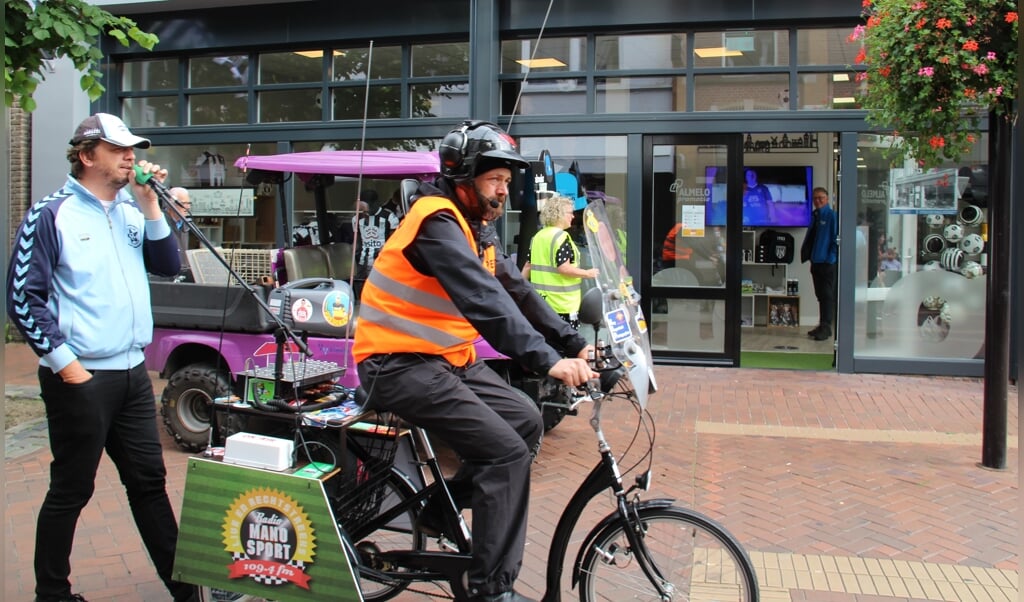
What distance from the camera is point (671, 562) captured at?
10.8 feet

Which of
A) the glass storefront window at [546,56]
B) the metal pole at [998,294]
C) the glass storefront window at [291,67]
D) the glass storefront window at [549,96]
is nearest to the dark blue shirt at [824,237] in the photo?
the glass storefront window at [549,96]

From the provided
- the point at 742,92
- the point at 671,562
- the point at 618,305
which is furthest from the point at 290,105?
the point at 671,562

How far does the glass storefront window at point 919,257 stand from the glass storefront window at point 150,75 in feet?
28.9

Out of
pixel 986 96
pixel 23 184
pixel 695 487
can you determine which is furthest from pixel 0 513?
pixel 23 184

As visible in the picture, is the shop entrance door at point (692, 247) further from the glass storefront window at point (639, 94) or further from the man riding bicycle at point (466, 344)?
the man riding bicycle at point (466, 344)

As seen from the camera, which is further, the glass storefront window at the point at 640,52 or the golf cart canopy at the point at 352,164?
the glass storefront window at the point at 640,52

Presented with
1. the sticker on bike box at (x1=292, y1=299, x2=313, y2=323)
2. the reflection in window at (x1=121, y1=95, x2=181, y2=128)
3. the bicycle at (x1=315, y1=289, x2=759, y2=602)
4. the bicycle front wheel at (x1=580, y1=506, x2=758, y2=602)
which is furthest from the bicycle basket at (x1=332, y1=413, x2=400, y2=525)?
the reflection in window at (x1=121, y1=95, x2=181, y2=128)

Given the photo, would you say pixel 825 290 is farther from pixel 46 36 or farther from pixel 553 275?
pixel 46 36

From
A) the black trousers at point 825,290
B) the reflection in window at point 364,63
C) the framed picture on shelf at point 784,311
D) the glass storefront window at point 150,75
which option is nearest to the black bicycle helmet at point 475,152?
the reflection in window at point 364,63

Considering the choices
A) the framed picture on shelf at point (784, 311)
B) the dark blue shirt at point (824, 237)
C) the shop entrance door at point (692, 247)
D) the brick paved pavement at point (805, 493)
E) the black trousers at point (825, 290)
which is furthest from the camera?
the framed picture on shelf at point (784, 311)

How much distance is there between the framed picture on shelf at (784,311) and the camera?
13.1m

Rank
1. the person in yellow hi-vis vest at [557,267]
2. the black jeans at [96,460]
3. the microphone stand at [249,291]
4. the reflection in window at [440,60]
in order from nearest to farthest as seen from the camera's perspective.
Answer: the microphone stand at [249,291] < the black jeans at [96,460] < the person in yellow hi-vis vest at [557,267] < the reflection in window at [440,60]

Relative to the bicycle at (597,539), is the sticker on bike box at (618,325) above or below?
above

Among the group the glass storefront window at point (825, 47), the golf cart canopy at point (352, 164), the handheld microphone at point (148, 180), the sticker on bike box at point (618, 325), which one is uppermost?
the glass storefront window at point (825, 47)
